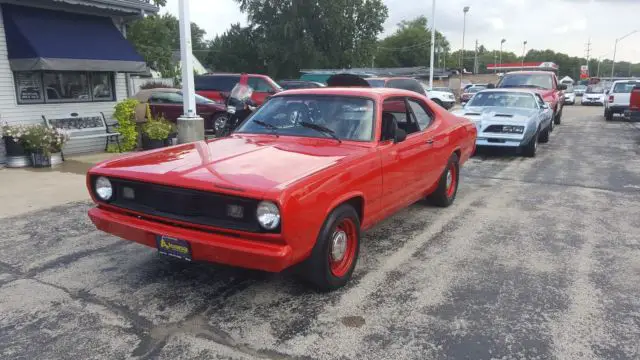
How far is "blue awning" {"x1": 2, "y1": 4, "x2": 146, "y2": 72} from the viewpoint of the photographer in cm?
924

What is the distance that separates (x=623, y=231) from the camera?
5.51 metres

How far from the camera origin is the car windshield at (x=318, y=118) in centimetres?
455

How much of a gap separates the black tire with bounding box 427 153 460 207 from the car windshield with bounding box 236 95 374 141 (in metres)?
1.91

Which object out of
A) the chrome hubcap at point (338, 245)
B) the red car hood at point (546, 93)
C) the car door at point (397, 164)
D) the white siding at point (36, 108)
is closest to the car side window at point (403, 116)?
the car door at point (397, 164)

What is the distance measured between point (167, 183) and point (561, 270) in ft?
11.3

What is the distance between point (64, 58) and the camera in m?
9.54

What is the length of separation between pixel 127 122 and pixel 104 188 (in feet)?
23.9

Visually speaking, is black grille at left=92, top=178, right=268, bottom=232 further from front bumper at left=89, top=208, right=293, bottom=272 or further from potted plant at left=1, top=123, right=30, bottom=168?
potted plant at left=1, top=123, right=30, bottom=168

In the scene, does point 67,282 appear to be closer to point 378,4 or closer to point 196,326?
point 196,326

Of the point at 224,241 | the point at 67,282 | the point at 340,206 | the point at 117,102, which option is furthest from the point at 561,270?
the point at 117,102

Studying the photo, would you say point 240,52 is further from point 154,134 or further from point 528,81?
point 154,134

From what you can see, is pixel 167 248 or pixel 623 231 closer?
pixel 167 248

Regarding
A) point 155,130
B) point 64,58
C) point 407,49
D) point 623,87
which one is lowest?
point 155,130

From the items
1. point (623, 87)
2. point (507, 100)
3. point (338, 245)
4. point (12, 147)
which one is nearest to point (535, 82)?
point (507, 100)
